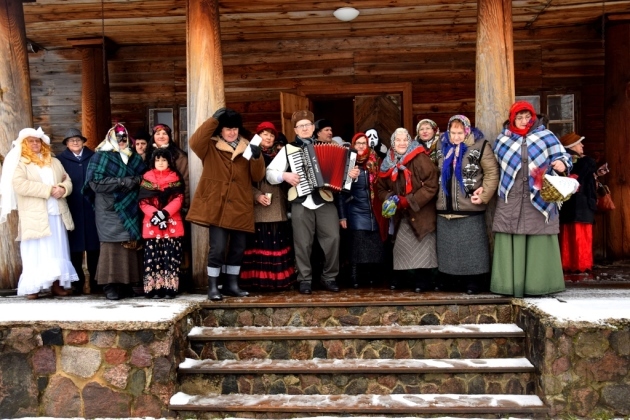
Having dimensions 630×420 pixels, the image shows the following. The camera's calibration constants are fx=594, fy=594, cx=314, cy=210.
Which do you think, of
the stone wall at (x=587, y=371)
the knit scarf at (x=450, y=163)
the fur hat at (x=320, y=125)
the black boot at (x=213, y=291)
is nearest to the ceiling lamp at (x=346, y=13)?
the fur hat at (x=320, y=125)

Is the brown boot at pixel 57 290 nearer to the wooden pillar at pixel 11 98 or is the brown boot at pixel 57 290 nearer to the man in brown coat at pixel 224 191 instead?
the wooden pillar at pixel 11 98

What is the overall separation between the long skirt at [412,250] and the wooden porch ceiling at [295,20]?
2.96 metres

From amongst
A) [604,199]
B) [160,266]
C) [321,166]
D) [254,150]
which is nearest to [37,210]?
[160,266]

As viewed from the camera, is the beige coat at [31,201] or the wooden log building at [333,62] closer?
the beige coat at [31,201]

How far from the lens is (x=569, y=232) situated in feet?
20.2

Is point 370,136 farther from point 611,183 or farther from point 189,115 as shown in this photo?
point 611,183

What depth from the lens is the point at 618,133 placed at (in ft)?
25.2

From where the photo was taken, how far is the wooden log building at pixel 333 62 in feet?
23.8

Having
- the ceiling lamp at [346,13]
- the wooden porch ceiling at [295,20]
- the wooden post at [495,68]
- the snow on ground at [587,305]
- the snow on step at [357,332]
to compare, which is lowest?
the snow on step at [357,332]

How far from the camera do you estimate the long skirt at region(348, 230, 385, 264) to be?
223 inches

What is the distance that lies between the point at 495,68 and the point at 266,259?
9.02 ft

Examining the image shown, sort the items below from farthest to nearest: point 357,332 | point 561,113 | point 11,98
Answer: point 561,113, point 11,98, point 357,332

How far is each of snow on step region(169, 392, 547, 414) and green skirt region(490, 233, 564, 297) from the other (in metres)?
0.98

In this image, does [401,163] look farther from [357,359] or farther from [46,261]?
[46,261]
